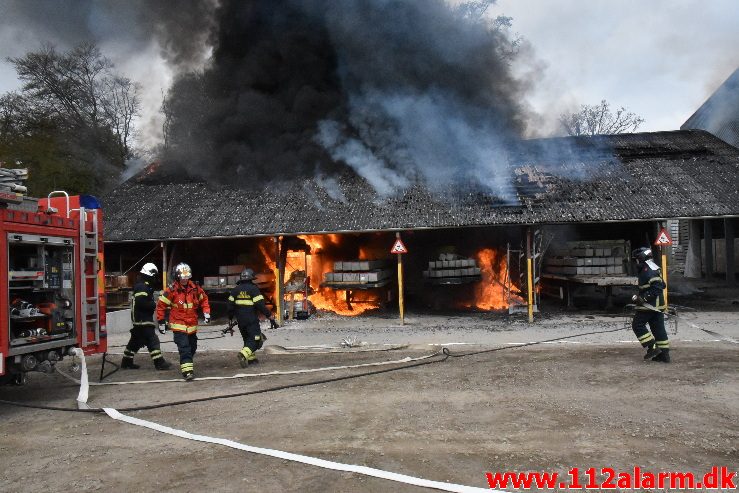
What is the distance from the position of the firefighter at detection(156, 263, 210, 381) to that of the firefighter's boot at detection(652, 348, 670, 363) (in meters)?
7.02

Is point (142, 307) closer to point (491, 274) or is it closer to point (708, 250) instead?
point (491, 274)

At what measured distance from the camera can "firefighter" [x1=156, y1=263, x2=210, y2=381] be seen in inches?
291

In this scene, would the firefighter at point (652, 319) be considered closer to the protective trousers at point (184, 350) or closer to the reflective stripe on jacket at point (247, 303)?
the reflective stripe on jacket at point (247, 303)

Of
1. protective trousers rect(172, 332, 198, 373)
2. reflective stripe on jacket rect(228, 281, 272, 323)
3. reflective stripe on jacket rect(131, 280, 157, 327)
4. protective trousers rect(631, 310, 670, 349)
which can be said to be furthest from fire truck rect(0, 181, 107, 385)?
protective trousers rect(631, 310, 670, 349)

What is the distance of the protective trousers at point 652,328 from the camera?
755 centimetres

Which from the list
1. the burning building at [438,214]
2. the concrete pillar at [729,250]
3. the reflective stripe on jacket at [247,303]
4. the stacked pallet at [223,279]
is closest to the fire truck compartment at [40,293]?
the reflective stripe on jacket at [247,303]

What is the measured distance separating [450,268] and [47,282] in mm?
10247

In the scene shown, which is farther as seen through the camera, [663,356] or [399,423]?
[663,356]

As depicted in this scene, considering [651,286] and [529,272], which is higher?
[529,272]

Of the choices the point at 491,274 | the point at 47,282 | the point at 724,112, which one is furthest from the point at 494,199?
the point at 724,112

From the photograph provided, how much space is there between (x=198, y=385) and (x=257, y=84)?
14.4 metres

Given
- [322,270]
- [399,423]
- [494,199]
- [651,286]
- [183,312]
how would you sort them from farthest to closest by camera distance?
[322,270], [494,199], [651,286], [183,312], [399,423]

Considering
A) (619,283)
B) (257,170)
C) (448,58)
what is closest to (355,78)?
(448,58)

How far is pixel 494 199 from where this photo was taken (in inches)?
535
